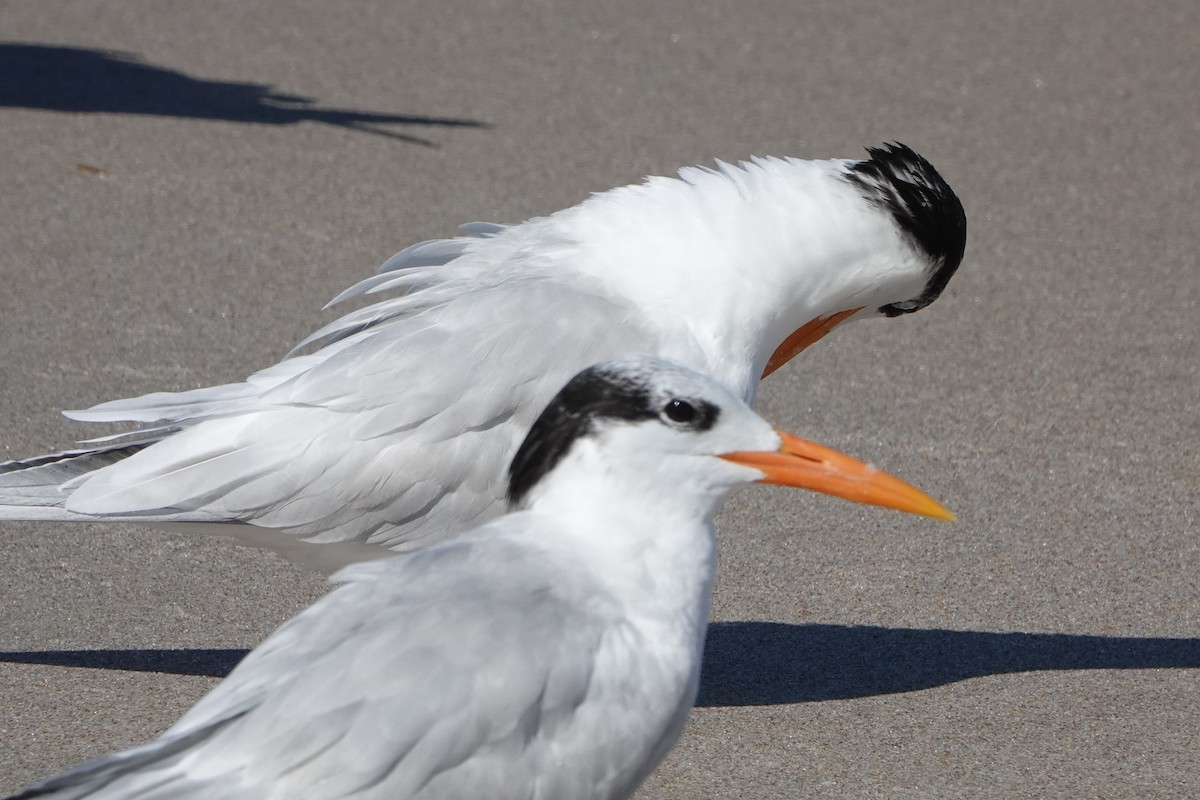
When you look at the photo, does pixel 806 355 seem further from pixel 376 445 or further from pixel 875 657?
pixel 376 445

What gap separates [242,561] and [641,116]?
3838 millimetres

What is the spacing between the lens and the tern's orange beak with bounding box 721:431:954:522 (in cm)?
240

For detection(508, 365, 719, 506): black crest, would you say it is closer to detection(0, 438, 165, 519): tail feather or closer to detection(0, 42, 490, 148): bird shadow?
detection(0, 438, 165, 519): tail feather

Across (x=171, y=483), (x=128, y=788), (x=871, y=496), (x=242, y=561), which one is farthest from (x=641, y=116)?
(x=128, y=788)

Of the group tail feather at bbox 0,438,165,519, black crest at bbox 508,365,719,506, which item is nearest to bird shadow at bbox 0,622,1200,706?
tail feather at bbox 0,438,165,519

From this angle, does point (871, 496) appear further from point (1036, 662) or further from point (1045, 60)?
point (1045, 60)

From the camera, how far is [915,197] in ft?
11.3

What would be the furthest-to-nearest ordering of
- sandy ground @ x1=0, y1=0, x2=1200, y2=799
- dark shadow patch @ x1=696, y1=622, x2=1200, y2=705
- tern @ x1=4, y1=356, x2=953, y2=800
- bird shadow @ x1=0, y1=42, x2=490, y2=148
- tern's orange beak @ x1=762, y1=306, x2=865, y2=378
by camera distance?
bird shadow @ x1=0, y1=42, x2=490, y2=148 → tern's orange beak @ x1=762, y1=306, x2=865, y2=378 → dark shadow patch @ x1=696, y1=622, x2=1200, y2=705 → sandy ground @ x1=0, y1=0, x2=1200, y2=799 → tern @ x1=4, y1=356, x2=953, y2=800

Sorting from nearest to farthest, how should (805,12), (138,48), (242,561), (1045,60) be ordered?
(242,561), (138,48), (1045,60), (805,12)

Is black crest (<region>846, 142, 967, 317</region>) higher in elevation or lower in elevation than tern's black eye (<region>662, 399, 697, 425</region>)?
higher

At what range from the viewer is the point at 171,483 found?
10.0 ft

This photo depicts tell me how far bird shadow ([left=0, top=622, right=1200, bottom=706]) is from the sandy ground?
10 mm

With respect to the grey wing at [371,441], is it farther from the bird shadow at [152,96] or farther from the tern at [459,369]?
the bird shadow at [152,96]

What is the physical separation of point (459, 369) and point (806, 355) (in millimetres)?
2181
